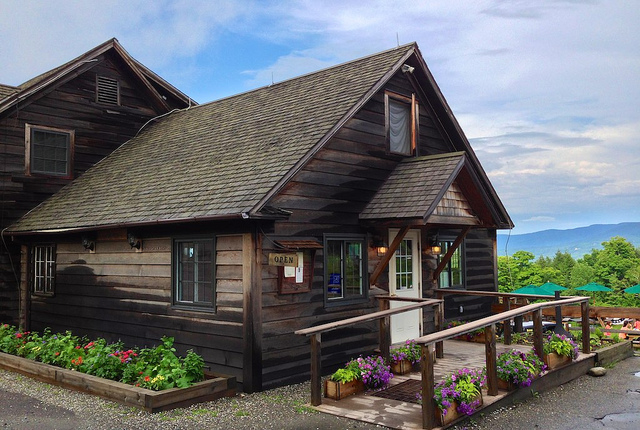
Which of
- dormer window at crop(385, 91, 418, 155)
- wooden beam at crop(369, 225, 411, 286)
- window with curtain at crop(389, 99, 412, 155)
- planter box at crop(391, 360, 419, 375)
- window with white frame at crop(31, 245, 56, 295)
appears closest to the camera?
planter box at crop(391, 360, 419, 375)

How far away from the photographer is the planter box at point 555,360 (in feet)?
29.3

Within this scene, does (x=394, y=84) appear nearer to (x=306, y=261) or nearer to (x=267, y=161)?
(x=267, y=161)

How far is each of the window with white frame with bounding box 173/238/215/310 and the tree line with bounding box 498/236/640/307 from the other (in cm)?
2013

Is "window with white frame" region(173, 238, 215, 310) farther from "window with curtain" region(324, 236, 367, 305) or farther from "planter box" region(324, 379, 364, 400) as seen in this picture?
"planter box" region(324, 379, 364, 400)

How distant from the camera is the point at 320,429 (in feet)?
22.2

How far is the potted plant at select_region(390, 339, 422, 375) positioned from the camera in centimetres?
907

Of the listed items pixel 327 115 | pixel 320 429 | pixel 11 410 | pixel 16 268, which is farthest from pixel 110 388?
pixel 16 268

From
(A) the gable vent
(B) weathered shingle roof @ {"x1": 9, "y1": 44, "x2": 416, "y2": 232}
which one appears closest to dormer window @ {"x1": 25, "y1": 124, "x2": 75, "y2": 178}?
(B) weathered shingle roof @ {"x1": 9, "y1": 44, "x2": 416, "y2": 232}

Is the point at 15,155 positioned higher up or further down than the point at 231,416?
higher up

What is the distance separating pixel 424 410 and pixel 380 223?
411 centimetres

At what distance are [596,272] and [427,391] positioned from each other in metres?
25.9

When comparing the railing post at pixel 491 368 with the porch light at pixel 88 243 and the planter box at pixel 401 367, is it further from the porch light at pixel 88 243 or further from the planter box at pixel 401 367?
the porch light at pixel 88 243

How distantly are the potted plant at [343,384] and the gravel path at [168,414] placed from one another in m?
0.41

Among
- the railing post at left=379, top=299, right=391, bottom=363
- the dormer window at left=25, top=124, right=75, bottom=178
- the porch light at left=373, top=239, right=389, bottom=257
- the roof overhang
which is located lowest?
the railing post at left=379, top=299, right=391, bottom=363
